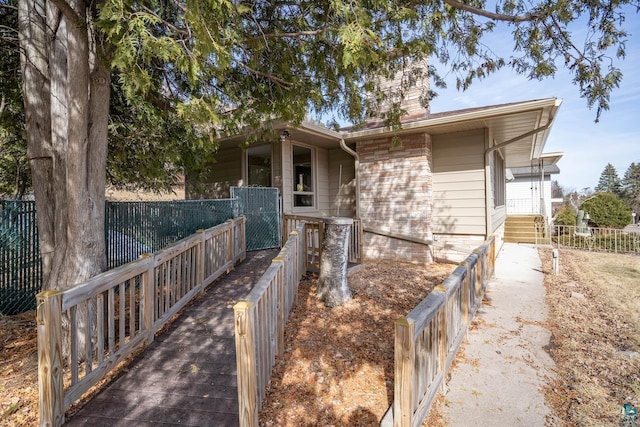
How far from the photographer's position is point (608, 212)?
16016mm

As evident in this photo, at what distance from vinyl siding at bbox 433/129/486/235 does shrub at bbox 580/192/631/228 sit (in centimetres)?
1307

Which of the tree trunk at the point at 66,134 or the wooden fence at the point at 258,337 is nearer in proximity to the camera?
the wooden fence at the point at 258,337

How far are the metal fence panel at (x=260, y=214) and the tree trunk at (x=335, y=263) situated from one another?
3.44 m

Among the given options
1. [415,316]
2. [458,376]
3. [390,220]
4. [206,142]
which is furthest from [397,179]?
[415,316]

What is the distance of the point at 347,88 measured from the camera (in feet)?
17.6

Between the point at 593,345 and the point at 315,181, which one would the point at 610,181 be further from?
the point at 593,345

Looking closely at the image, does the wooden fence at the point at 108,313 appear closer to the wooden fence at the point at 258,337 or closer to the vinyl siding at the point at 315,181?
the wooden fence at the point at 258,337

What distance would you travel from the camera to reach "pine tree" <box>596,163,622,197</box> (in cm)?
5023

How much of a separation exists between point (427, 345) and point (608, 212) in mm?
19144

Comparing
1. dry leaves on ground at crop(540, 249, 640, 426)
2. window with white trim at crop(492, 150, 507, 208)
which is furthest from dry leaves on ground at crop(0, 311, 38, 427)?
window with white trim at crop(492, 150, 507, 208)

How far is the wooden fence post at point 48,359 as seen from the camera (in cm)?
254

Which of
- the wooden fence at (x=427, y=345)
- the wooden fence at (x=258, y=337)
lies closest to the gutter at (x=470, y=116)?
the wooden fence at (x=427, y=345)

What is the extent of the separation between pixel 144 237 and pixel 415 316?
5.29 meters

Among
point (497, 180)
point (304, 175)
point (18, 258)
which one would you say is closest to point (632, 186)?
point (497, 180)
